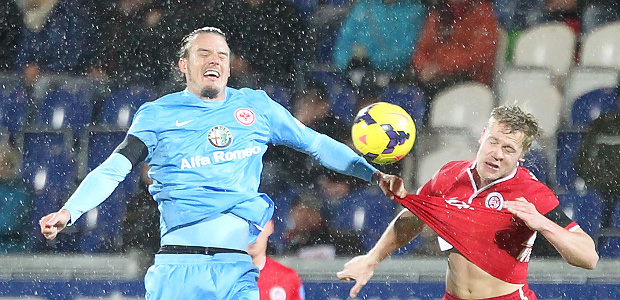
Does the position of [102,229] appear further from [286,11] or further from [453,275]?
[453,275]

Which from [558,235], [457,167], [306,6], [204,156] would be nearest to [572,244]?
[558,235]

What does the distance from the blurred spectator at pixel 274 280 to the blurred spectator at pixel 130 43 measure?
211 centimetres

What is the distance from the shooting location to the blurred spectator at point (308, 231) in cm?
642

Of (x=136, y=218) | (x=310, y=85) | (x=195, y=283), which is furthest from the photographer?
(x=310, y=85)

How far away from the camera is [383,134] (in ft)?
13.9

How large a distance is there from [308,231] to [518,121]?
2592 mm

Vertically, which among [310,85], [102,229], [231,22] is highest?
[231,22]

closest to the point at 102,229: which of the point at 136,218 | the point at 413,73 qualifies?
the point at 136,218

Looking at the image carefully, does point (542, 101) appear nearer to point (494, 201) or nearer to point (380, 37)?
point (380, 37)

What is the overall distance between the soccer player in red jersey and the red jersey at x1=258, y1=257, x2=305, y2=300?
1.10m

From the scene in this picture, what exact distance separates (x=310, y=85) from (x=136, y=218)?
1611mm

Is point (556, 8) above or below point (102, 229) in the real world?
above

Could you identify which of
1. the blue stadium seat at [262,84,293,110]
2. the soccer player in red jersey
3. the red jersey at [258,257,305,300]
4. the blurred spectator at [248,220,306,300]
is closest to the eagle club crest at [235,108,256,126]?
the soccer player in red jersey

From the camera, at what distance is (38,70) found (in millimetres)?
6988
